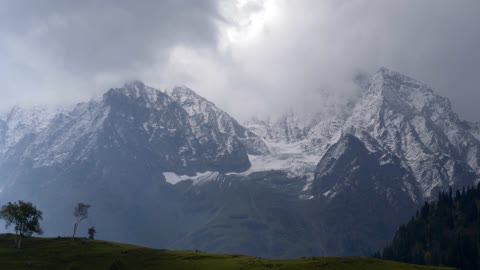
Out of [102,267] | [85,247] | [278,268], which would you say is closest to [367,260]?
[278,268]

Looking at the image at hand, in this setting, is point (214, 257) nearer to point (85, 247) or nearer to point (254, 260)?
point (254, 260)

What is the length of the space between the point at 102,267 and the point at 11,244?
41.4 metres

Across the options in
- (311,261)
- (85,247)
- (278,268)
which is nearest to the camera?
(278,268)

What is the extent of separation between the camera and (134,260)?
594 feet

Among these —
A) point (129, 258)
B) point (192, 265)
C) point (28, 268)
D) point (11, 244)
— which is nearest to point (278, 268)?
point (192, 265)

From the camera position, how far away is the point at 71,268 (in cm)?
16862

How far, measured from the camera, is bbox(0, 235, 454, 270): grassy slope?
543 ft

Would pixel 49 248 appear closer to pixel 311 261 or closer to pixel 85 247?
pixel 85 247

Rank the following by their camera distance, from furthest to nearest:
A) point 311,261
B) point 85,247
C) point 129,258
Answer: point 85,247, point 129,258, point 311,261

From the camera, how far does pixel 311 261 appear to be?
17175 cm

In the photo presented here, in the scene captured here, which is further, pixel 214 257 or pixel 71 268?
pixel 214 257

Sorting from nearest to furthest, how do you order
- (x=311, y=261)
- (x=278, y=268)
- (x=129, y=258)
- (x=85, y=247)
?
(x=278, y=268) < (x=311, y=261) < (x=129, y=258) < (x=85, y=247)

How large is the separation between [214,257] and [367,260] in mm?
43020

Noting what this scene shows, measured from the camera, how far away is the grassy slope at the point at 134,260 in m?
166
